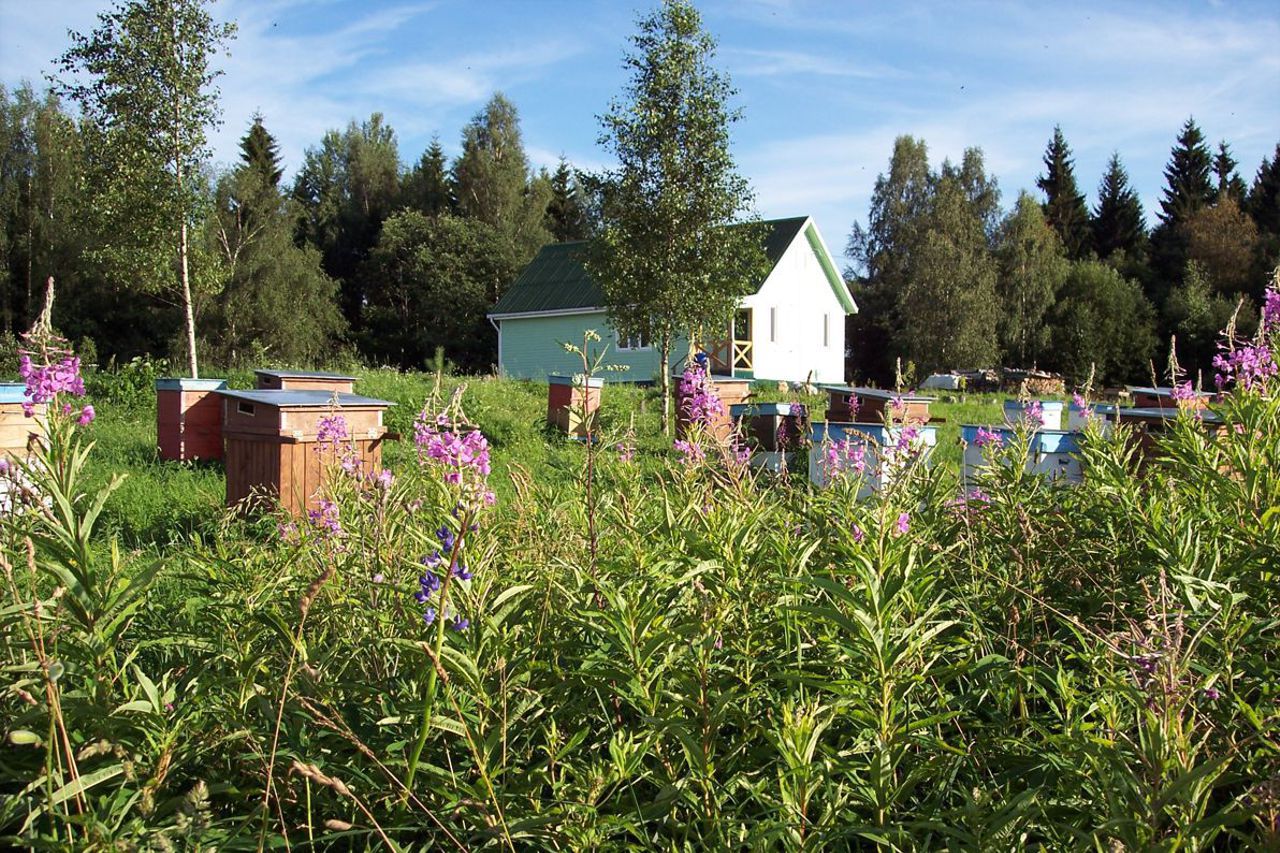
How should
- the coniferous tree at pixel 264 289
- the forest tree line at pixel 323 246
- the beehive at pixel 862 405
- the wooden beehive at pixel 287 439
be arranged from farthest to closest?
the coniferous tree at pixel 264 289
the forest tree line at pixel 323 246
the beehive at pixel 862 405
the wooden beehive at pixel 287 439

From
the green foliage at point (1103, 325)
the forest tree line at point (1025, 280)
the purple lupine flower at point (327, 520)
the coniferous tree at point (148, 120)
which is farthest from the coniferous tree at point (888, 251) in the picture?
the purple lupine flower at point (327, 520)

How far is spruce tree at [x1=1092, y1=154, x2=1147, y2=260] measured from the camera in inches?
2363

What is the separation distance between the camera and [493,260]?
48.1m

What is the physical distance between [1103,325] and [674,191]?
106 feet

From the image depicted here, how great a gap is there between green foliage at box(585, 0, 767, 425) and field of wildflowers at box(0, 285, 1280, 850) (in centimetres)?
1990

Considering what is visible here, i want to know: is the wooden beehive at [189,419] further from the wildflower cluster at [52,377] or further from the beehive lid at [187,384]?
the wildflower cluster at [52,377]

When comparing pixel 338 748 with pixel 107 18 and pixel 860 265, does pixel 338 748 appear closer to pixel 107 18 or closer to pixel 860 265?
pixel 107 18

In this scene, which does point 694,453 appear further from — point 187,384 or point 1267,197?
point 1267,197

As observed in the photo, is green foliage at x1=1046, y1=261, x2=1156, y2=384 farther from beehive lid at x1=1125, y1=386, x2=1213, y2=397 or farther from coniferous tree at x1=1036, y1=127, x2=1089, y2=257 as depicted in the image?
beehive lid at x1=1125, y1=386, x2=1213, y2=397

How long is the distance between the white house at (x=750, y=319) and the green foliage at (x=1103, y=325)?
12335mm

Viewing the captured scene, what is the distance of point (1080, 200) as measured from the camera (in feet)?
211

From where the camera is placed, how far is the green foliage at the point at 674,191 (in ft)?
74.3

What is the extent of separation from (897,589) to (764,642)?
0.50 meters

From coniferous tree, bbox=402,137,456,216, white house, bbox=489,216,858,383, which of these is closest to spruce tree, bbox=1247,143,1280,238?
white house, bbox=489,216,858,383
